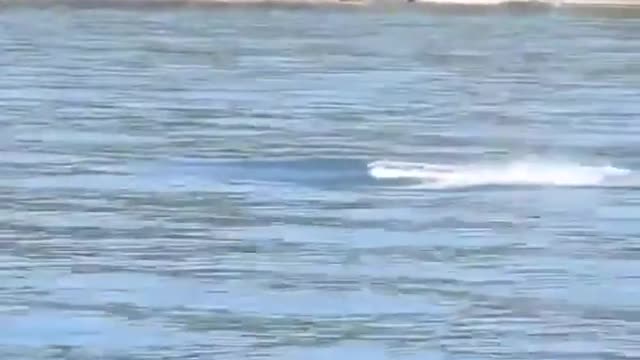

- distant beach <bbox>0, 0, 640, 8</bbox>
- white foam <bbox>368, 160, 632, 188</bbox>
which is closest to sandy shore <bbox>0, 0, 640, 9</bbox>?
distant beach <bbox>0, 0, 640, 8</bbox>

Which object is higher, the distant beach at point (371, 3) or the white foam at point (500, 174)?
the white foam at point (500, 174)

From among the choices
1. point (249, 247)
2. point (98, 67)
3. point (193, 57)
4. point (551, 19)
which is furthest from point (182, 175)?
point (551, 19)

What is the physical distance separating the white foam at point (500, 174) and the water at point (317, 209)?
2 cm

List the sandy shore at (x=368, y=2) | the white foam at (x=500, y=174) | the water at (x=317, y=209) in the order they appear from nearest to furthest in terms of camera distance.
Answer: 1. the water at (x=317, y=209)
2. the white foam at (x=500, y=174)
3. the sandy shore at (x=368, y=2)

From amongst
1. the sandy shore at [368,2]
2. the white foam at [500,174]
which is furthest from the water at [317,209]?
the sandy shore at [368,2]

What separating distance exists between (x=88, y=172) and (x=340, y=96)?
246 centimetres

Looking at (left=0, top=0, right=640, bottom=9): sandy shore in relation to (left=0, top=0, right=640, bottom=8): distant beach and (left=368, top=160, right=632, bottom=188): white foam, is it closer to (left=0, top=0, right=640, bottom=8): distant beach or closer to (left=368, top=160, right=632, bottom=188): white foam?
(left=0, top=0, right=640, bottom=8): distant beach

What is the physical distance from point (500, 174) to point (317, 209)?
93cm

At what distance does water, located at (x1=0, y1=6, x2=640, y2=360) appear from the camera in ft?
12.0

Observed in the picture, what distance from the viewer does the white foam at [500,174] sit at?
550 centimetres

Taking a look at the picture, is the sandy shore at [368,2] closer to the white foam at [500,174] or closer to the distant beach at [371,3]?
the distant beach at [371,3]

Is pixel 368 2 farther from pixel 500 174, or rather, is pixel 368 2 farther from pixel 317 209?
pixel 317 209

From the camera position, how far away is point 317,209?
16.2ft

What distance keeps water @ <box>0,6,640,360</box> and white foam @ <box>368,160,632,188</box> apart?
15 millimetres
